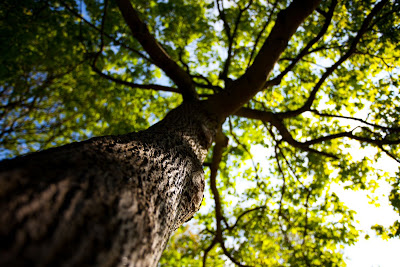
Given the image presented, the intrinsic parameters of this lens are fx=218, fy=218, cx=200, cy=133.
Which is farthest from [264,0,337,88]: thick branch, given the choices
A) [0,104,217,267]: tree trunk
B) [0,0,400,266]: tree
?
[0,104,217,267]: tree trunk

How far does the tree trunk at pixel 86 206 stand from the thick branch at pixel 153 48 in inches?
90.1

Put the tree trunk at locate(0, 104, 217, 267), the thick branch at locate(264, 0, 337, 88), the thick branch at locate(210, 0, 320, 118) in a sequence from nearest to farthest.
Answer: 1. the tree trunk at locate(0, 104, 217, 267)
2. the thick branch at locate(210, 0, 320, 118)
3. the thick branch at locate(264, 0, 337, 88)

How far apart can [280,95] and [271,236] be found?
14.0 feet

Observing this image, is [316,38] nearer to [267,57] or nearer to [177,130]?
[267,57]

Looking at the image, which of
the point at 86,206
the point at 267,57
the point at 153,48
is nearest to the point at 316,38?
the point at 267,57

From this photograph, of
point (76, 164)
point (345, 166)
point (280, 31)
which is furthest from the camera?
point (345, 166)

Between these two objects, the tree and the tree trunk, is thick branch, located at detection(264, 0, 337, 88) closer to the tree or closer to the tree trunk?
the tree

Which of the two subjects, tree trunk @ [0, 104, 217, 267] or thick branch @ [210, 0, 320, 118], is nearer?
tree trunk @ [0, 104, 217, 267]

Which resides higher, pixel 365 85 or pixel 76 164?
pixel 365 85

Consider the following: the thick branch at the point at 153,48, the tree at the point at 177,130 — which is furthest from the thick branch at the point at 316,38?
the thick branch at the point at 153,48

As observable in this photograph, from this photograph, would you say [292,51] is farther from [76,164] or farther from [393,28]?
[76,164]

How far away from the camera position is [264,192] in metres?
6.88

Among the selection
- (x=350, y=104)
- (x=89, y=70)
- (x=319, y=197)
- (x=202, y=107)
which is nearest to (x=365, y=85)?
(x=350, y=104)

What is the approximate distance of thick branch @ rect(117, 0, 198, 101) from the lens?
10.5ft
